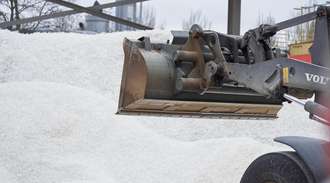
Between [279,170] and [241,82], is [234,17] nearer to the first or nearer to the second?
[241,82]

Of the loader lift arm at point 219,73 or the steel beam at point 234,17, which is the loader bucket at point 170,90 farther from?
the steel beam at point 234,17

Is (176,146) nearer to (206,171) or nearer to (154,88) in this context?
(206,171)

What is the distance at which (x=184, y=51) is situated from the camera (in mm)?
4066

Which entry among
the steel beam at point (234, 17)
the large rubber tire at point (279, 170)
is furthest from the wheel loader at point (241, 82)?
the steel beam at point (234, 17)

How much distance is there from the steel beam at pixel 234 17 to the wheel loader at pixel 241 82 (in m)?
6.41

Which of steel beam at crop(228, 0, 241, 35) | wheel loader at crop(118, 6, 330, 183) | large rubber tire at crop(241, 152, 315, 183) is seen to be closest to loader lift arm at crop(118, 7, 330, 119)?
wheel loader at crop(118, 6, 330, 183)

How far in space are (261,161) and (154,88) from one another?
96 centimetres

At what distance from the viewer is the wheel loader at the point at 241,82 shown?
3232 mm

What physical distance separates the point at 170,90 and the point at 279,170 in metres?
1.09

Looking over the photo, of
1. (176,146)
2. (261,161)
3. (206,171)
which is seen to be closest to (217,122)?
(176,146)

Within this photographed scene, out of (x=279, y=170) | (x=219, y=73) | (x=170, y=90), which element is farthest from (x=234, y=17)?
(x=279, y=170)

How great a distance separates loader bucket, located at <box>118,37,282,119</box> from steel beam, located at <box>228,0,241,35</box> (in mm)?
6539

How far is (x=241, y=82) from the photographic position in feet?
12.3

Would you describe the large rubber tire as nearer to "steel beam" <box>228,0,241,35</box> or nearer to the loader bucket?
the loader bucket
